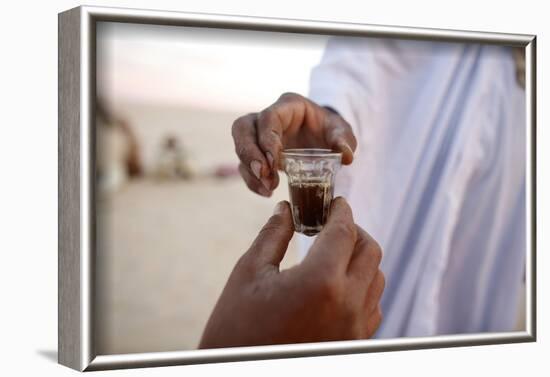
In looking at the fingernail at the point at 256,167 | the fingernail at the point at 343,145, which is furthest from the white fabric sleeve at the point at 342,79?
the fingernail at the point at 256,167

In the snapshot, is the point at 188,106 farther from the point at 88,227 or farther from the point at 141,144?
the point at 88,227

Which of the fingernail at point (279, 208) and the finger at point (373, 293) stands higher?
the fingernail at point (279, 208)

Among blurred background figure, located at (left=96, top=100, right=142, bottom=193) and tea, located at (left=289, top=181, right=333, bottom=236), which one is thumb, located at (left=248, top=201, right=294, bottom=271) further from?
blurred background figure, located at (left=96, top=100, right=142, bottom=193)

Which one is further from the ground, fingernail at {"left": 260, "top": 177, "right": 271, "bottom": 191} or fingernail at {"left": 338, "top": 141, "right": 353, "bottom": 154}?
fingernail at {"left": 338, "top": 141, "right": 353, "bottom": 154}

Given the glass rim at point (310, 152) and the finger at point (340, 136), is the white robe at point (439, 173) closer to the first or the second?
the finger at point (340, 136)

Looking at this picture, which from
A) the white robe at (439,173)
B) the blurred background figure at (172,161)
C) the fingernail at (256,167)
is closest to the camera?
the fingernail at (256,167)

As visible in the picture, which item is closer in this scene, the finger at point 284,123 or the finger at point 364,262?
the finger at point 364,262

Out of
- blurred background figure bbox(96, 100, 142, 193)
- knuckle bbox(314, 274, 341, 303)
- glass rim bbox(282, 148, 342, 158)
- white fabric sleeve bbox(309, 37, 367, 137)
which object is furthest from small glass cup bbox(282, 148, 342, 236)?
blurred background figure bbox(96, 100, 142, 193)

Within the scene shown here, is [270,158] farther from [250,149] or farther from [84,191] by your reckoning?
[84,191]
